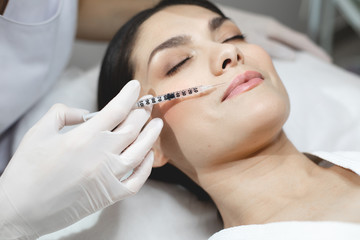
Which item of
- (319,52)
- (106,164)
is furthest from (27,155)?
(319,52)

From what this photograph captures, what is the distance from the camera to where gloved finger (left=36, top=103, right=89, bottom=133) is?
966 mm

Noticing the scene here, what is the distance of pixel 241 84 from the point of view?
39.6 inches

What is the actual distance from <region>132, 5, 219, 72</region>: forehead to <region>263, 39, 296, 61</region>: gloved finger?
0.55 metres

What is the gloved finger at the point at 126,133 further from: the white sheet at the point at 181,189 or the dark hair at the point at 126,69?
the white sheet at the point at 181,189

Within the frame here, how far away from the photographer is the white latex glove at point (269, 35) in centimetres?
168

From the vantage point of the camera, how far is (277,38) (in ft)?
5.82

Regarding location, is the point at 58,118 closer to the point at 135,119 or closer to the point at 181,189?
the point at 135,119

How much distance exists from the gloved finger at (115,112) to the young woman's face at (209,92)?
11 cm

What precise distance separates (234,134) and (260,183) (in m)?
0.19

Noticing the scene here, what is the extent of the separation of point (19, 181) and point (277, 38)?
129 centimetres

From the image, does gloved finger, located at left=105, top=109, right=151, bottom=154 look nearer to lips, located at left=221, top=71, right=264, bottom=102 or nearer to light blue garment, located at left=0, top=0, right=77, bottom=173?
lips, located at left=221, top=71, right=264, bottom=102

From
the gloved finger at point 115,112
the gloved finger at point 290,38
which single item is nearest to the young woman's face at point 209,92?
the gloved finger at point 115,112

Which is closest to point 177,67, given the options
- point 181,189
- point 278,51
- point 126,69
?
point 126,69

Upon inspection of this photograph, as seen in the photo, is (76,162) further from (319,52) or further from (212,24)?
(319,52)
